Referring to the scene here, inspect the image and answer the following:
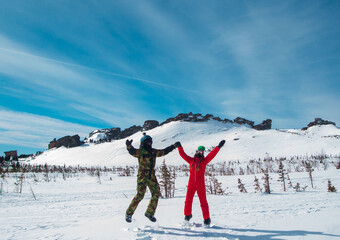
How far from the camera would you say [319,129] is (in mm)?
100562

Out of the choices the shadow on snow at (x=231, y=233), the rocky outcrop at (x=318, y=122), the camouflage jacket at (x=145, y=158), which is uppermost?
the rocky outcrop at (x=318, y=122)

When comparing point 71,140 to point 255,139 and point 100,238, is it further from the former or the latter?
point 100,238

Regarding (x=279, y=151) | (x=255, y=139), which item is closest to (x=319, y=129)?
(x=255, y=139)

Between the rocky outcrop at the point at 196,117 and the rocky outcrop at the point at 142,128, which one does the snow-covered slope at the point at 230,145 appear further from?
the rocky outcrop at the point at 142,128

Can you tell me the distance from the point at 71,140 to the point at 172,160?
8385 cm

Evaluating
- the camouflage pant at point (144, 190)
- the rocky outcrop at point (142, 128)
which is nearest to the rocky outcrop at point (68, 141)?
the rocky outcrop at point (142, 128)

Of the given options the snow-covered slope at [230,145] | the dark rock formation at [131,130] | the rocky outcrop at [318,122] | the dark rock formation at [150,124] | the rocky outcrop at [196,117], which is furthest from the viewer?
the dark rock formation at [131,130]

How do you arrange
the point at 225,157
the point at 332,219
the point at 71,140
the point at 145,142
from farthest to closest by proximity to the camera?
the point at 71,140 < the point at 225,157 < the point at 145,142 < the point at 332,219

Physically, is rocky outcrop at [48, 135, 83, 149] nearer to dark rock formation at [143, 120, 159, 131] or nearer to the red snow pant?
dark rock formation at [143, 120, 159, 131]

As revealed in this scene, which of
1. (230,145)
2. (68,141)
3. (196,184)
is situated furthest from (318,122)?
(196,184)

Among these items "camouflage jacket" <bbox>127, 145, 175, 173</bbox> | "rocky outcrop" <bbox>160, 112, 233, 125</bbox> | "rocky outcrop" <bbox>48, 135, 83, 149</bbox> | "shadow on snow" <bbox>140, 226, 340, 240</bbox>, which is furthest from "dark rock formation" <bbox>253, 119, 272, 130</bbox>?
"camouflage jacket" <bbox>127, 145, 175, 173</bbox>

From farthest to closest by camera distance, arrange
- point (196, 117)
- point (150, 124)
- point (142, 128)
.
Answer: point (142, 128)
point (150, 124)
point (196, 117)

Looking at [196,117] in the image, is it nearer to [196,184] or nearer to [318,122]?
[318,122]

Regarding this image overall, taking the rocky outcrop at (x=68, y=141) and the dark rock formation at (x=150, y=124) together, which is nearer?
the rocky outcrop at (x=68, y=141)
